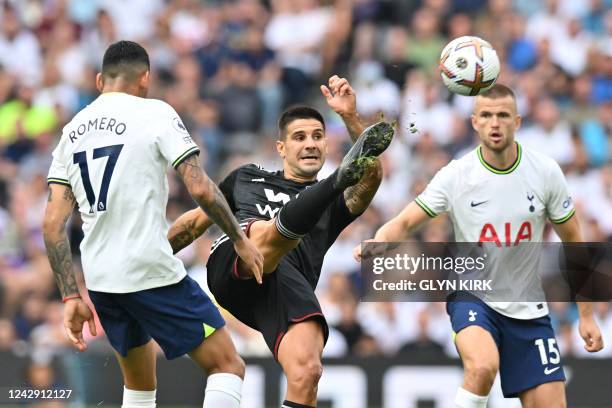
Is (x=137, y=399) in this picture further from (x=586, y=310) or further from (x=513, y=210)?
(x=586, y=310)

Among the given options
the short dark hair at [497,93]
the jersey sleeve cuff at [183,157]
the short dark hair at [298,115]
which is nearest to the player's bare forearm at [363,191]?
the short dark hair at [298,115]

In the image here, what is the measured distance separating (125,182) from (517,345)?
2876 mm

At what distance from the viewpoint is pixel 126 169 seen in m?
7.41

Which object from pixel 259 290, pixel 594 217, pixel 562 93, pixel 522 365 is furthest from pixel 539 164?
pixel 562 93

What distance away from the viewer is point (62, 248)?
25.3ft

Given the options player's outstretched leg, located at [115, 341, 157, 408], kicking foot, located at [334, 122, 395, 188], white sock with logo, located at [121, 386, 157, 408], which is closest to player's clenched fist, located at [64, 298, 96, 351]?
player's outstretched leg, located at [115, 341, 157, 408]

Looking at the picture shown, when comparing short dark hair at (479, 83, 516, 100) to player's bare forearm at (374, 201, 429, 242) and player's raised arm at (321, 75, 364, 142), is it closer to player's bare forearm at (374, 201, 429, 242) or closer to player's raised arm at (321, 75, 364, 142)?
player's bare forearm at (374, 201, 429, 242)

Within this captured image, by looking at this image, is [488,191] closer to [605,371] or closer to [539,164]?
[539,164]

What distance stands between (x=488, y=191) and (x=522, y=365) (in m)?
1.18

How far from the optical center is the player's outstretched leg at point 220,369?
7.66 meters

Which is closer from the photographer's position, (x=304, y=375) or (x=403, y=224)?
(x=304, y=375)

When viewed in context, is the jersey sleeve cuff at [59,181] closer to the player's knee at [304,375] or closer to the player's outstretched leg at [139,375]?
the player's outstretched leg at [139,375]

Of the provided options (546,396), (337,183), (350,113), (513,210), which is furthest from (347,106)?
(546,396)

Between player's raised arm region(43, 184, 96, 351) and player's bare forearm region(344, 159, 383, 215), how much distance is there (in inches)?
73.0
